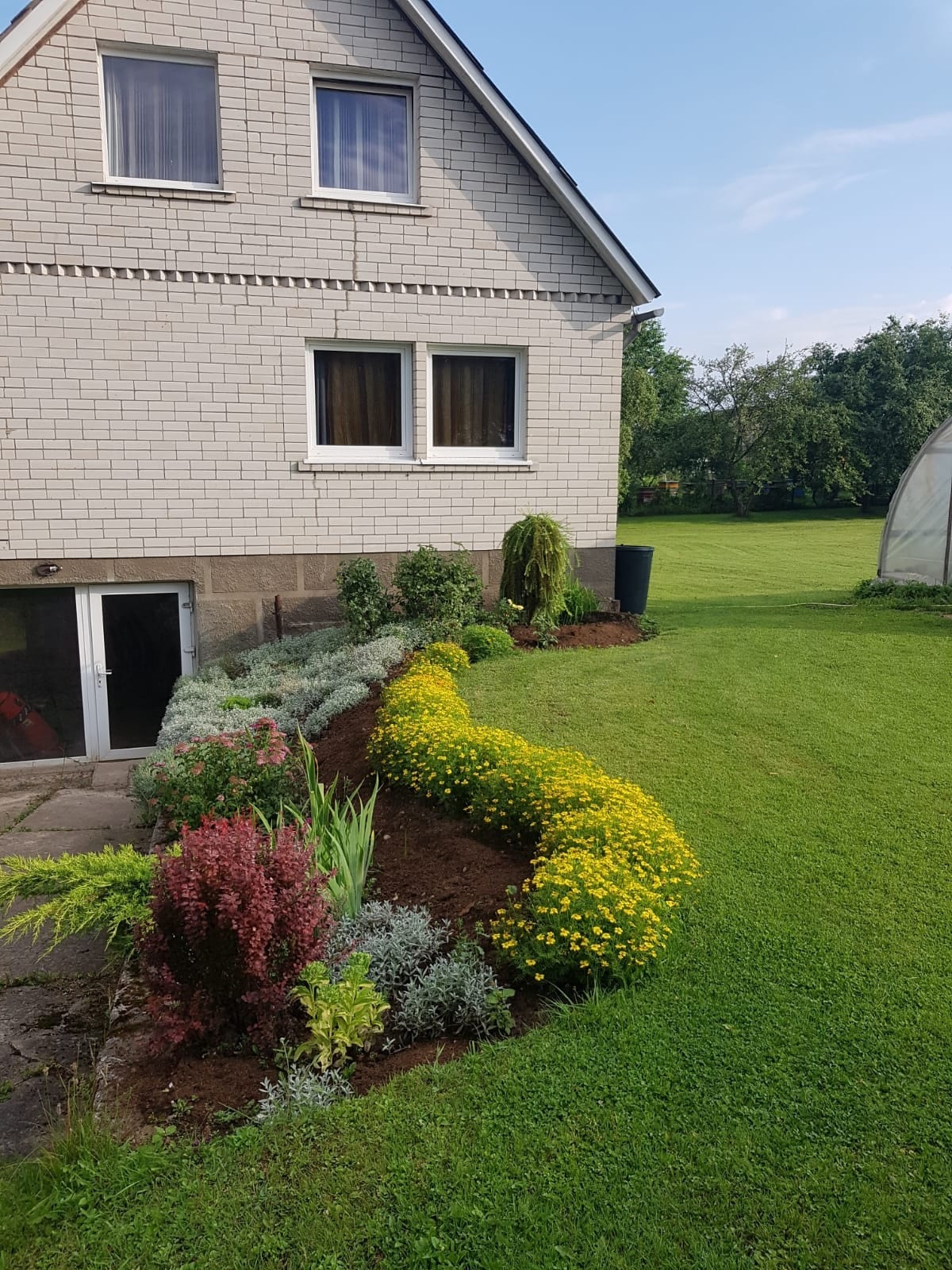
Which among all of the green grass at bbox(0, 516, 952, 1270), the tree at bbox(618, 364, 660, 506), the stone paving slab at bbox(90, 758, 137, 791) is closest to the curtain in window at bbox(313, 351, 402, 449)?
the stone paving slab at bbox(90, 758, 137, 791)

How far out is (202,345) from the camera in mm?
10812

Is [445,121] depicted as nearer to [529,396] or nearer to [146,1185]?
[529,396]

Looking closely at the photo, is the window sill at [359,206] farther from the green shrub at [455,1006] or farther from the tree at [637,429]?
the tree at [637,429]

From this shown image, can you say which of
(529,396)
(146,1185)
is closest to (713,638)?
(529,396)

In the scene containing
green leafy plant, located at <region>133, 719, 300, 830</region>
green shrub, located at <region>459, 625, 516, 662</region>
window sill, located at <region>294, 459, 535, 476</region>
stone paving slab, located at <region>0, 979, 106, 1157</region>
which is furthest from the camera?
window sill, located at <region>294, 459, 535, 476</region>

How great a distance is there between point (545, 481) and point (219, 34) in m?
6.43

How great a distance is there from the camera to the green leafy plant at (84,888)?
13.7ft

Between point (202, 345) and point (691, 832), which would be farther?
point (202, 345)

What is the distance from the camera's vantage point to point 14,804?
9.62 m

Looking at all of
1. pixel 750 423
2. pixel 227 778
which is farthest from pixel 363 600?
pixel 750 423

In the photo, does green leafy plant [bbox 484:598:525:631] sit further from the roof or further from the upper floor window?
the upper floor window

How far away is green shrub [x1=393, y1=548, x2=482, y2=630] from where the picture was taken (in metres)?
10.7

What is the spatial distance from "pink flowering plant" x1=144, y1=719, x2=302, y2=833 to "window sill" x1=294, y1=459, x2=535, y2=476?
5689 millimetres

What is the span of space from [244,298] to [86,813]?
617 centimetres
